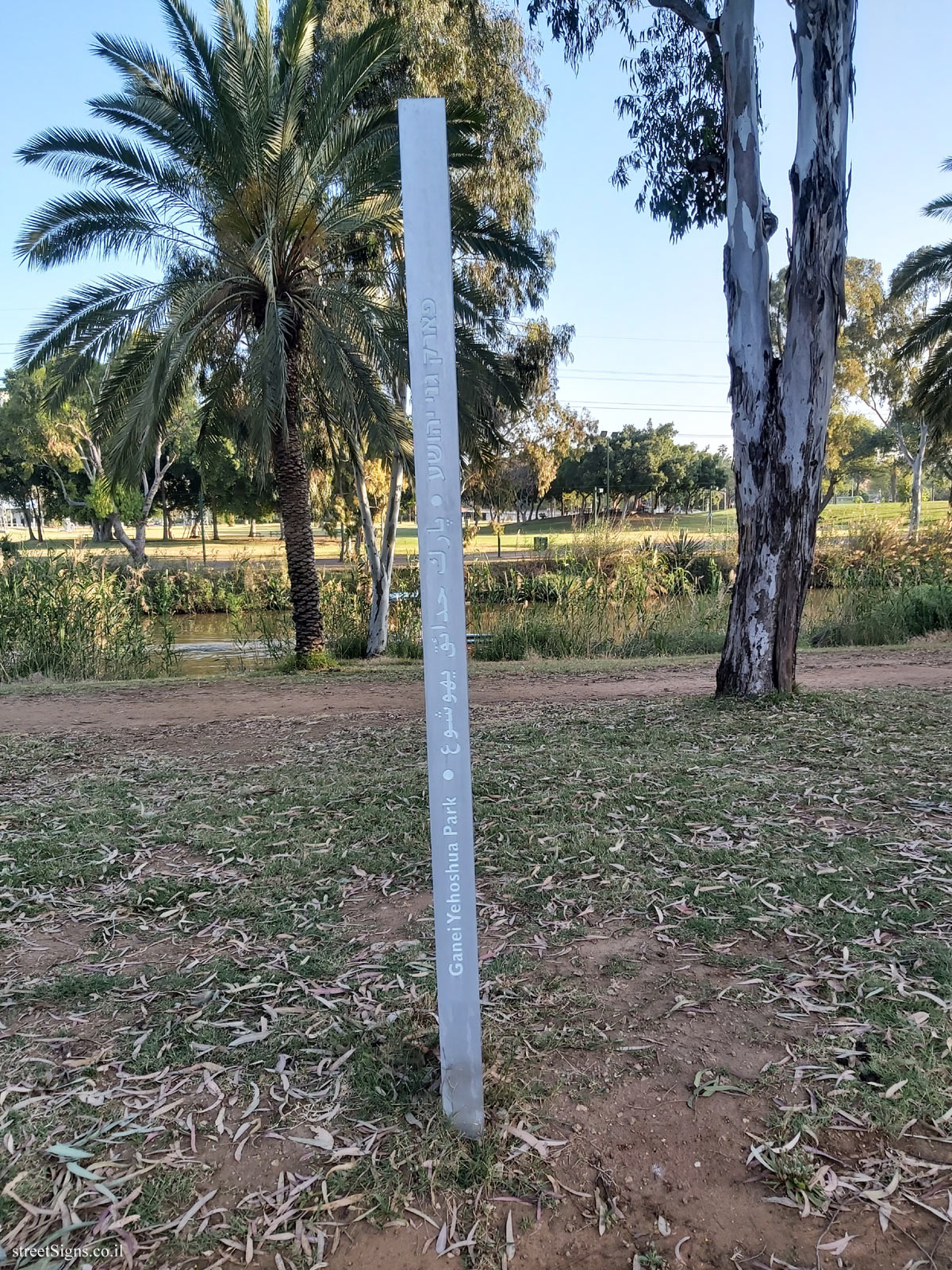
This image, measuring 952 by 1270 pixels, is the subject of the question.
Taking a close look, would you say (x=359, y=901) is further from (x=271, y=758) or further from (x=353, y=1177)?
(x=271, y=758)

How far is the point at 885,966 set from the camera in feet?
9.42

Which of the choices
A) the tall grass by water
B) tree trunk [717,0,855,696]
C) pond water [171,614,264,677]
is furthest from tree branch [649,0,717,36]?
pond water [171,614,264,677]

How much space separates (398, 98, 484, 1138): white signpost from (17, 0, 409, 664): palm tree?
27.8 ft

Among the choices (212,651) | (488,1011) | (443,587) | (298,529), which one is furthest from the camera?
(212,651)

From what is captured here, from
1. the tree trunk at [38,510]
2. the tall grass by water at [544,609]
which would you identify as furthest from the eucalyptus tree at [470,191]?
the tree trunk at [38,510]

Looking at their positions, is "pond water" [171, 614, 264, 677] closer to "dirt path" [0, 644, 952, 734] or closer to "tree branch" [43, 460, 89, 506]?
"dirt path" [0, 644, 952, 734]

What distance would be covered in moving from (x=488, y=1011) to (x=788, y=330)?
19.7 feet

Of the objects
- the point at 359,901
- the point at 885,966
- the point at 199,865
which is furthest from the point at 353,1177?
the point at 199,865

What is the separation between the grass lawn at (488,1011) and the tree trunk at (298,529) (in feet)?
24.8

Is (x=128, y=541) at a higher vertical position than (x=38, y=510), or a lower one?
lower

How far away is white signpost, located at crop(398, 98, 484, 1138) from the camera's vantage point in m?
1.89

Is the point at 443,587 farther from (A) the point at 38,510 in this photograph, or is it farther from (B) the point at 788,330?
(A) the point at 38,510

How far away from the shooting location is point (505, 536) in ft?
158

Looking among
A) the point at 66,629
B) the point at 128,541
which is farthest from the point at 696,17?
the point at 128,541
